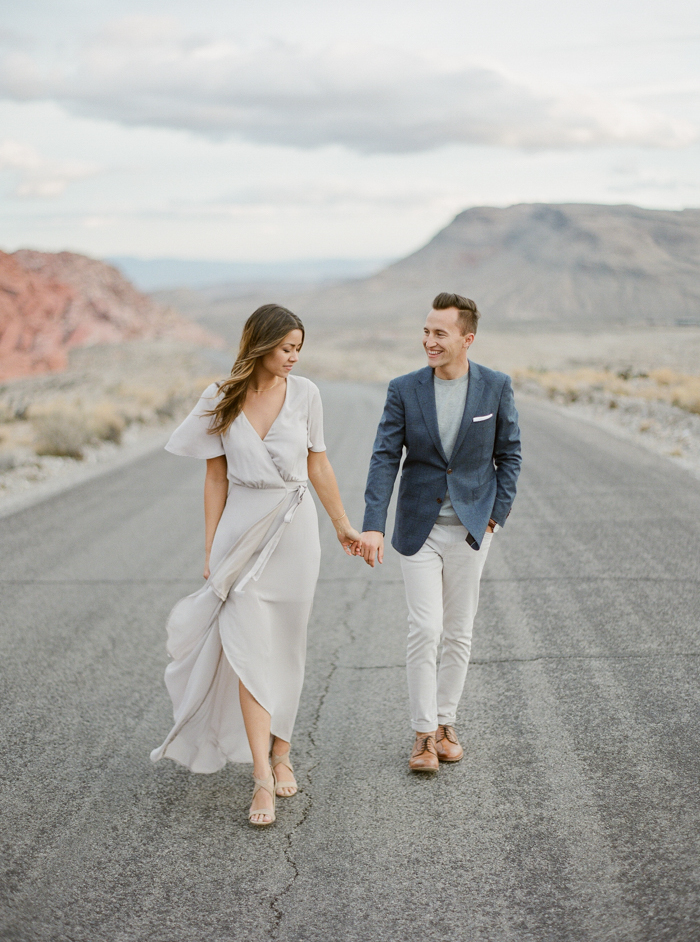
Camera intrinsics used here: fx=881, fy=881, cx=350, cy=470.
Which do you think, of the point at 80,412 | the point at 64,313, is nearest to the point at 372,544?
the point at 80,412

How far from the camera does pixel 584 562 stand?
7.02 m

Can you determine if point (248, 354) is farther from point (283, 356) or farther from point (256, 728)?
point (256, 728)

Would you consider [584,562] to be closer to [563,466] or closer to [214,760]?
[214,760]

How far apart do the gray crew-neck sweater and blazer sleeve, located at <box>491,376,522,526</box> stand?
188 millimetres

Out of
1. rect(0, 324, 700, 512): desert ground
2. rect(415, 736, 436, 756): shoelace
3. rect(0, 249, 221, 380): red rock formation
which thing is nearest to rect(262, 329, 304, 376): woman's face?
rect(415, 736, 436, 756): shoelace

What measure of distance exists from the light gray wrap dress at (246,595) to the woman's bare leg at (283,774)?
0.07 meters

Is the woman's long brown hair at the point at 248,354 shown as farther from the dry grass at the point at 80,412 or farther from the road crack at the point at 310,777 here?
the dry grass at the point at 80,412

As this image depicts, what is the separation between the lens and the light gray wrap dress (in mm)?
3498

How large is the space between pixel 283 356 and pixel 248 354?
0.14 m

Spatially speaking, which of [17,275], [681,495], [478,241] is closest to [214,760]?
[681,495]

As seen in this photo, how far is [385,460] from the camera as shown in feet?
12.7

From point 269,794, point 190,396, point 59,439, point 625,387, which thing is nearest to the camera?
point 269,794

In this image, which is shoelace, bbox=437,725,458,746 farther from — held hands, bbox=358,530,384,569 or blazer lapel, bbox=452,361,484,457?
blazer lapel, bbox=452,361,484,457

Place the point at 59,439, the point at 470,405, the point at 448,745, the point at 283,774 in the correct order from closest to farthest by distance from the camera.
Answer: the point at 283,774, the point at 470,405, the point at 448,745, the point at 59,439
